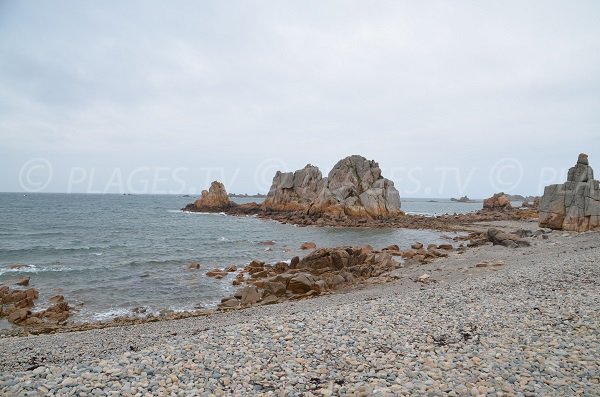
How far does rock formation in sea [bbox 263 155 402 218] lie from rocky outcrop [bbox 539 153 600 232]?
111 ft

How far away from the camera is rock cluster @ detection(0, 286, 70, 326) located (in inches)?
637

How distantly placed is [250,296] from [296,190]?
70853mm

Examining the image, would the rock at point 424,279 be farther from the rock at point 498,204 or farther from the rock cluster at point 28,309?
the rock at point 498,204

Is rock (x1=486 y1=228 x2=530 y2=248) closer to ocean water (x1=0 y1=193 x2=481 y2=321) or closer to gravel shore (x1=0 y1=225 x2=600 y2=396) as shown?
ocean water (x1=0 y1=193 x2=481 y2=321)

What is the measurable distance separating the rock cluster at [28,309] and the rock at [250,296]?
8.06 meters

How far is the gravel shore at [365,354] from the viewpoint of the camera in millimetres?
6648

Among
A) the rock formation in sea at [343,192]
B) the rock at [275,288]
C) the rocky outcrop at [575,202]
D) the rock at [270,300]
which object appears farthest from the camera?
the rock formation in sea at [343,192]

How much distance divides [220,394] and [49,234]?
49521 mm

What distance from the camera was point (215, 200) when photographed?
105062mm

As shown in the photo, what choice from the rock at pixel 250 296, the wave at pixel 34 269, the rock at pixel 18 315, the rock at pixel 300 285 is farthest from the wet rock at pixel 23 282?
the rock at pixel 300 285

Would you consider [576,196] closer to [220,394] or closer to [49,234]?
[220,394]

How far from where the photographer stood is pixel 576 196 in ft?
113

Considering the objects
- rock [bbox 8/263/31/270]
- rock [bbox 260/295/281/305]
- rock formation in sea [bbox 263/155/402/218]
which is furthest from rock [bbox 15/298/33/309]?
rock formation in sea [bbox 263/155/402/218]

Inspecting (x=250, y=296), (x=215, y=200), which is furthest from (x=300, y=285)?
(x=215, y=200)
